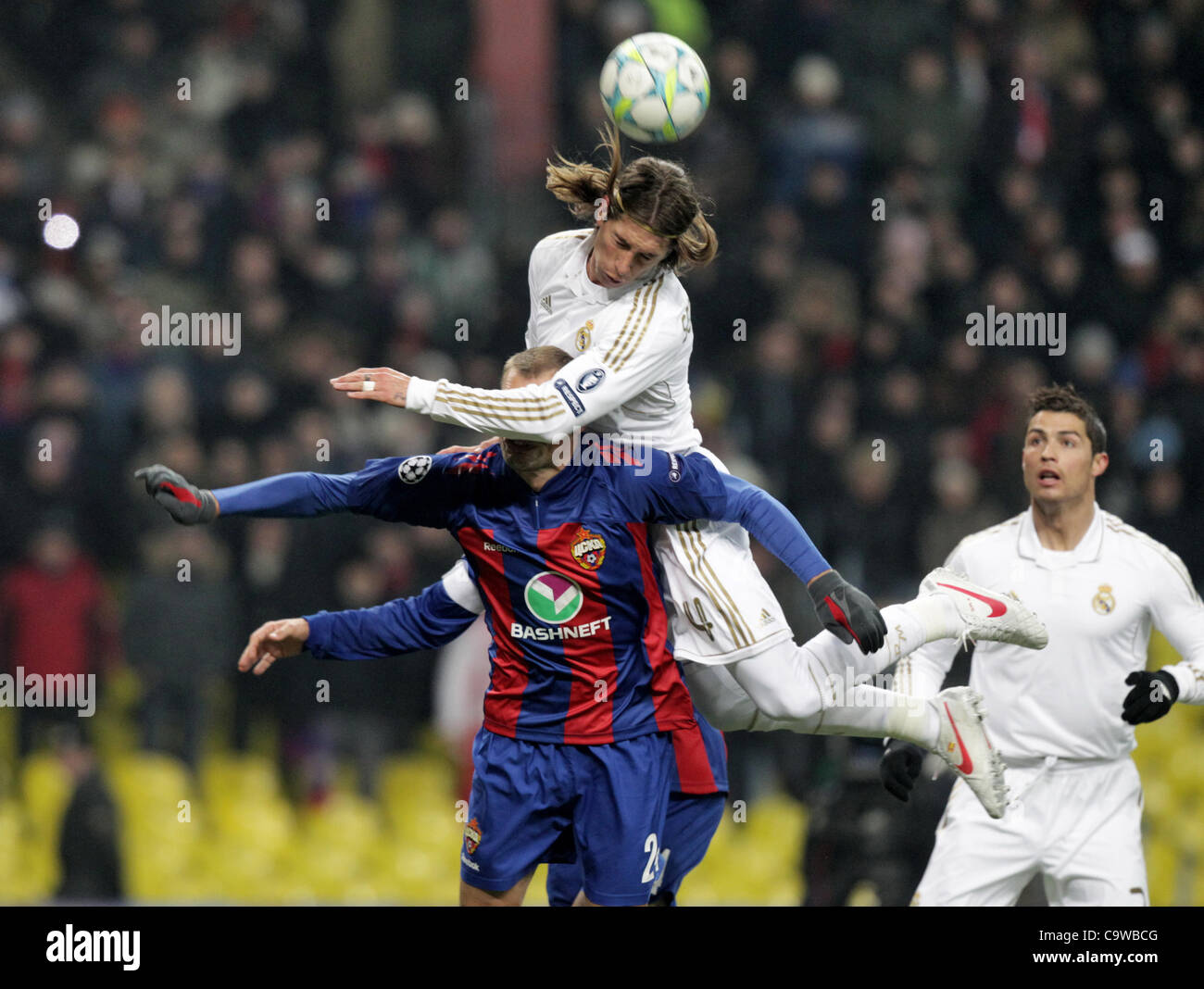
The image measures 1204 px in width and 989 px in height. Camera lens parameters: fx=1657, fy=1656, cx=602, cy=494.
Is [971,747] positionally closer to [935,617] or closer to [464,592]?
[935,617]

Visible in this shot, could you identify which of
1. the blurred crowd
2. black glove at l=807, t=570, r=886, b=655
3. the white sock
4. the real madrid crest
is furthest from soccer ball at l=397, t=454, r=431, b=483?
the blurred crowd

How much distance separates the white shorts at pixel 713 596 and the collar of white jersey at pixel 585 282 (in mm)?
520

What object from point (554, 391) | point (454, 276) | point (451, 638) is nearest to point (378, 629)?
point (451, 638)

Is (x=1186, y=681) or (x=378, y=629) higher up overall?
(x=378, y=629)

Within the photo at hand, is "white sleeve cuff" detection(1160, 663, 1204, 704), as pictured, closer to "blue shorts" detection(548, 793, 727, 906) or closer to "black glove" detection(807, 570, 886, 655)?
"black glove" detection(807, 570, 886, 655)

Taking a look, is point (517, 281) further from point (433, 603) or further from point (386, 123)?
point (433, 603)

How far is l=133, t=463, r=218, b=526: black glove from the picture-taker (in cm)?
423

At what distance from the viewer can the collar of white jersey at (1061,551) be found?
5.32 m

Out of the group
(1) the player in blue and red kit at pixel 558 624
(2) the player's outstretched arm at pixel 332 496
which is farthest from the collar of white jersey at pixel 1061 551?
(2) the player's outstretched arm at pixel 332 496

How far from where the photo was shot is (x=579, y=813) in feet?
14.3

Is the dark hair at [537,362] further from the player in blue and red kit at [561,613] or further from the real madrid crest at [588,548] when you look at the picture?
the real madrid crest at [588,548]

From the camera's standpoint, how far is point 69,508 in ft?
25.8

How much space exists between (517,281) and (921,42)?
115 inches

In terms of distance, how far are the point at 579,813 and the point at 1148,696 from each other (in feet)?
5.74
